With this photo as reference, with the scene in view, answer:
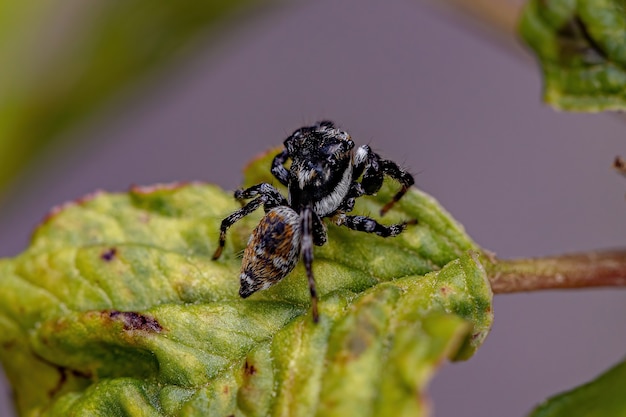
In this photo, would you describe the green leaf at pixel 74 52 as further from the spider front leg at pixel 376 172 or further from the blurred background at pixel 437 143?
the spider front leg at pixel 376 172

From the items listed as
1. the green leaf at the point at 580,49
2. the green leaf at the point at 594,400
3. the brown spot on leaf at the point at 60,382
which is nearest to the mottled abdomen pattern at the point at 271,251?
the brown spot on leaf at the point at 60,382

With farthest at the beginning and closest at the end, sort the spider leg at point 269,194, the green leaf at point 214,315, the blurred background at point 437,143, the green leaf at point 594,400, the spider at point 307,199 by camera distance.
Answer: the blurred background at point 437,143
the spider leg at point 269,194
the spider at point 307,199
the green leaf at point 214,315
the green leaf at point 594,400

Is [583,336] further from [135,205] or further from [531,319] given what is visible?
[135,205]

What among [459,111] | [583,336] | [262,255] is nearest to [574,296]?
[583,336]

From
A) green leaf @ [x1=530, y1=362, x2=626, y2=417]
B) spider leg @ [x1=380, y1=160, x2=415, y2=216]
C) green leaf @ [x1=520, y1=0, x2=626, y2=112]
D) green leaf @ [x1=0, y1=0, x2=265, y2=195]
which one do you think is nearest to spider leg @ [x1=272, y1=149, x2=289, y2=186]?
spider leg @ [x1=380, y1=160, x2=415, y2=216]

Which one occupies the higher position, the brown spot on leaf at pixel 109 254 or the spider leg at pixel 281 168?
the spider leg at pixel 281 168

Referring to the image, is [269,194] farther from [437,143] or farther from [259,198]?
[437,143]
